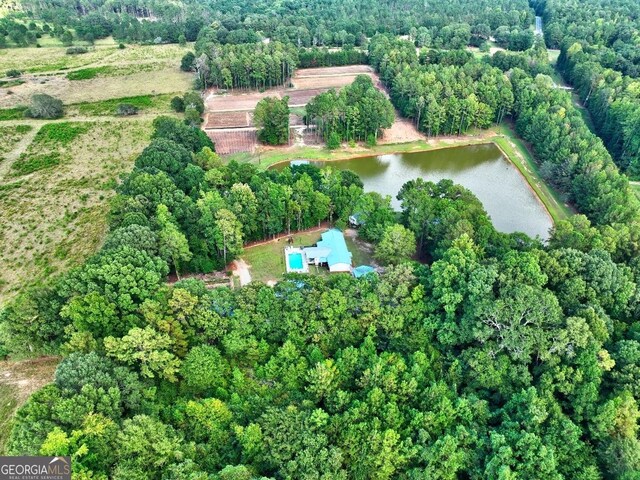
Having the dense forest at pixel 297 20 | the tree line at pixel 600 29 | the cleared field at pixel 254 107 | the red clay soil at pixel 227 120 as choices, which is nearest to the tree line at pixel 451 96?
the cleared field at pixel 254 107

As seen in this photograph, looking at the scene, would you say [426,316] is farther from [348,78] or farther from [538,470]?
[348,78]

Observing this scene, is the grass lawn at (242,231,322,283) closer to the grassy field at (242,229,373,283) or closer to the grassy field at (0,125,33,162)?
the grassy field at (242,229,373,283)

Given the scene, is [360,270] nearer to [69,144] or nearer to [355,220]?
[355,220]

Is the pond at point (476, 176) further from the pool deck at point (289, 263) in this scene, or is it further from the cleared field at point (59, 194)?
the cleared field at point (59, 194)

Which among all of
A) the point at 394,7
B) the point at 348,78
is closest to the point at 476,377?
the point at 348,78

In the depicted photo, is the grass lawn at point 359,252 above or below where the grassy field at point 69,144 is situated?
below
